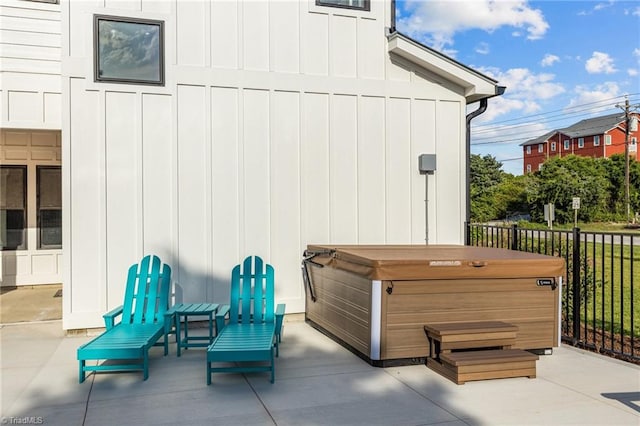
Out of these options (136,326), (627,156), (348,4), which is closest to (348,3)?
(348,4)

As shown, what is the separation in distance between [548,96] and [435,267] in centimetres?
4141

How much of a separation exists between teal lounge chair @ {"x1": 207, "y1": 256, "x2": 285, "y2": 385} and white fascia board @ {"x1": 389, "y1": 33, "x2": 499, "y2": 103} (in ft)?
11.4

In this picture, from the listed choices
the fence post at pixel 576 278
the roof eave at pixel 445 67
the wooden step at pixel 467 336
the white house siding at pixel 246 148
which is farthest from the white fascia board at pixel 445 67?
the wooden step at pixel 467 336

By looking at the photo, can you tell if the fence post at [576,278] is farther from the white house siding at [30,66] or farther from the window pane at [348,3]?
the white house siding at [30,66]

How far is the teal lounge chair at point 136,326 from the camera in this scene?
388cm

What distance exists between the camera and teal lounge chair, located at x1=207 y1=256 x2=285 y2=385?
378cm

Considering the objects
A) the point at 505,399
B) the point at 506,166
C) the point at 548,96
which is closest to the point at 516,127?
the point at 506,166

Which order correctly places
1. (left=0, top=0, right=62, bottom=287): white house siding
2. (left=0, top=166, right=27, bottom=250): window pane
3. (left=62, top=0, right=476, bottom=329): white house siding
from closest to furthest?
(left=62, top=0, right=476, bottom=329): white house siding
(left=0, top=0, right=62, bottom=287): white house siding
(left=0, top=166, right=27, bottom=250): window pane

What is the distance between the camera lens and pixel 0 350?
4.94 m

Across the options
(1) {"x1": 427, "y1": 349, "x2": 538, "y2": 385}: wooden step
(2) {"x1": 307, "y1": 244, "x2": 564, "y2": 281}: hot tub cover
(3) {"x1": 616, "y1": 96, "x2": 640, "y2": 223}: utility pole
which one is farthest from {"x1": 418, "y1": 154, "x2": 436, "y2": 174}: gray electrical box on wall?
(3) {"x1": 616, "y1": 96, "x2": 640, "y2": 223}: utility pole

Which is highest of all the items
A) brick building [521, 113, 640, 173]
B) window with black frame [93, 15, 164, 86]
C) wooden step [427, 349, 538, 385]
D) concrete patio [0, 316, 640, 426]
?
brick building [521, 113, 640, 173]

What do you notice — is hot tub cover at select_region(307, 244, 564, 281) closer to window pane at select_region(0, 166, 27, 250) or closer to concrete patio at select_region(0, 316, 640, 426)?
concrete patio at select_region(0, 316, 640, 426)

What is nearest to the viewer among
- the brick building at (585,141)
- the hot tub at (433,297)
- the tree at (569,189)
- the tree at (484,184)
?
the hot tub at (433,297)

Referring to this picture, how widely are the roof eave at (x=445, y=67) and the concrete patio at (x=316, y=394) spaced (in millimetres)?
3698
